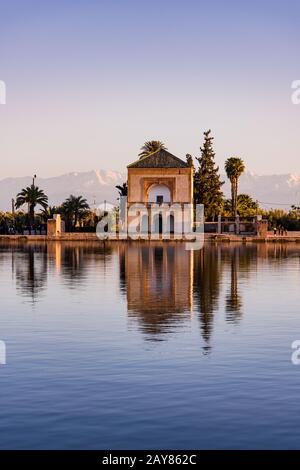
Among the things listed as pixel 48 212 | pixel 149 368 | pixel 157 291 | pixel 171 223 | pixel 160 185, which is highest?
pixel 160 185

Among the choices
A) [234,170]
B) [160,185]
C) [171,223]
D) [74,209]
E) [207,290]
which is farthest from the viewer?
[234,170]

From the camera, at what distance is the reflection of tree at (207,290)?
17745mm

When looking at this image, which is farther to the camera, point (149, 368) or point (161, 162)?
point (161, 162)

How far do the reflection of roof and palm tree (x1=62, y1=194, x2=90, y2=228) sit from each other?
7.57 m

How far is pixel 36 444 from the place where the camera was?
29.7 ft

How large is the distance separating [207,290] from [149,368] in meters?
13.0

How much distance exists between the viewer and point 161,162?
7775 cm

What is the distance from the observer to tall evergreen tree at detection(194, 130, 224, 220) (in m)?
84.3

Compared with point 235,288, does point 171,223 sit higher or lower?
higher

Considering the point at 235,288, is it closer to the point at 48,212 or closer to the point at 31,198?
the point at 31,198

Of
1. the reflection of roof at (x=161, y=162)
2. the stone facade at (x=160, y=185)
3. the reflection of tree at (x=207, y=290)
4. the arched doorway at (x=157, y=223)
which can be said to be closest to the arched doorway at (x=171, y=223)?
the stone facade at (x=160, y=185)

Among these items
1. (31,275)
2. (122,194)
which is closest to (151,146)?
(122,194)

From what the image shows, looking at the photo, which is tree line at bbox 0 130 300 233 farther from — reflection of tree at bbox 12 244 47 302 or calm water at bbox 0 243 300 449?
calm water at bbox 0 243 300 449

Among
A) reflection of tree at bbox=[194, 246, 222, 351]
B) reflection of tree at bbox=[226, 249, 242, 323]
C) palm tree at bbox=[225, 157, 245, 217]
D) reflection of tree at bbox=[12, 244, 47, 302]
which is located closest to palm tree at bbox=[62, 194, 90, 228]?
palm tree at bbox=[225, 157, 245, 217]
